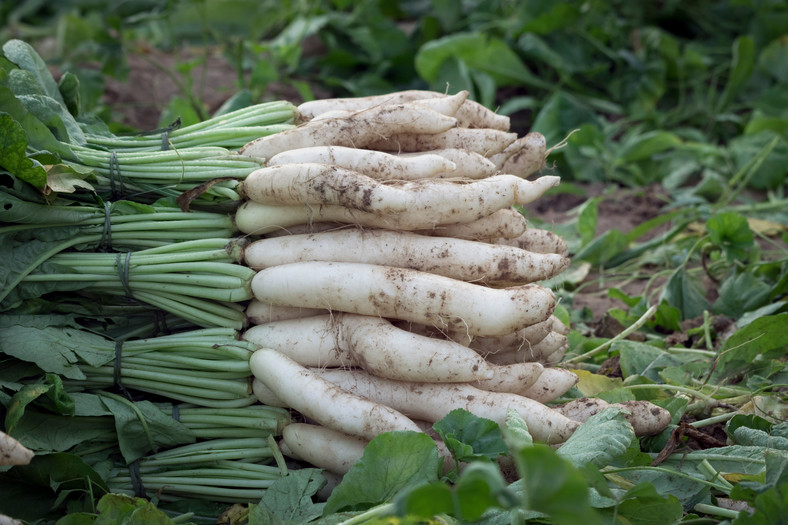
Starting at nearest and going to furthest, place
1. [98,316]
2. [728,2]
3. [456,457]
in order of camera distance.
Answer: [456,457]
[98,316]
[728,2]

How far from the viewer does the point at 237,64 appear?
489 centimetres

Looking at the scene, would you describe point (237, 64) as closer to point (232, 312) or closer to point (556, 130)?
point (556, 130)

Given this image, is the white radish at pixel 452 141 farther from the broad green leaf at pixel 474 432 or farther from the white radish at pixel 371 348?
the broad green leaf at pixel 474 432

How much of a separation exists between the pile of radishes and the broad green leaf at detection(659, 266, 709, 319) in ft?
2.87

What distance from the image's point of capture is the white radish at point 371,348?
6.75ft

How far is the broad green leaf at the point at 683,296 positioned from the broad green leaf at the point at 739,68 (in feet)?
7.94

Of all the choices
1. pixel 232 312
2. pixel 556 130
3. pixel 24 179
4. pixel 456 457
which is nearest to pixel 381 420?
pixel 456 457

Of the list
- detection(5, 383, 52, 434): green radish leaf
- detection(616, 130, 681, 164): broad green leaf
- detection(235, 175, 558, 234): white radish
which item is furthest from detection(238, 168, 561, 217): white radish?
detection(616, 130, 681, 164): broad green leaf

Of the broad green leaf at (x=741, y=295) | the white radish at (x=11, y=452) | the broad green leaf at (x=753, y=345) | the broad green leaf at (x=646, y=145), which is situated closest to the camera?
the white radish at (x=11, y=452)

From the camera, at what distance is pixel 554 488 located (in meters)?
1.17

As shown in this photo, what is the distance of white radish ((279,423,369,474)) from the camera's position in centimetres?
208

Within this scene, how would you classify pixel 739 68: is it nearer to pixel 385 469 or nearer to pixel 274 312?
pixel 274 312

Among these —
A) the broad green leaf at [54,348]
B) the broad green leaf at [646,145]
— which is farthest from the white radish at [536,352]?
the broad green leaf at [646,145]

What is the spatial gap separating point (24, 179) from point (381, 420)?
1178 millimetres
